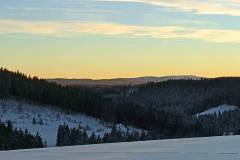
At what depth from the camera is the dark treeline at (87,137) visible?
15651cm

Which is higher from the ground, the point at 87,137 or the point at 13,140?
the point at 13,140

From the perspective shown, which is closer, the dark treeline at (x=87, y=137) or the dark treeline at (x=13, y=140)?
the dark treeline at (x=13, y=140)

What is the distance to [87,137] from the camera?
172625 mm

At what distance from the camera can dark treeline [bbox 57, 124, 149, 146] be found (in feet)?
513

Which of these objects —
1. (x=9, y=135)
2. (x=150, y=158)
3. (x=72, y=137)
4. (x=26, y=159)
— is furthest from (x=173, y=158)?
(x=72, y=137)

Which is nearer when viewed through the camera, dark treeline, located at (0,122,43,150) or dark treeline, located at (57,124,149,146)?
dark treeline, located at (0,122,43,150)

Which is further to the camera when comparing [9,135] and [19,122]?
[19,122]

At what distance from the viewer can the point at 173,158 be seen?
1515 inches

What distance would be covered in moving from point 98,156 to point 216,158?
25.2 feet

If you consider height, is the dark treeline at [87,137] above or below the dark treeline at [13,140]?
below

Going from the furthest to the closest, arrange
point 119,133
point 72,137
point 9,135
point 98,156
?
1. point 119,133
2. point 72,137
3. point 9,135
4. point 98,156

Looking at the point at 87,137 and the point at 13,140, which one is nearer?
the point at 13,140

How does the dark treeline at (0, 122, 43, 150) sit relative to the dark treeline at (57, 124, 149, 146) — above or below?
above

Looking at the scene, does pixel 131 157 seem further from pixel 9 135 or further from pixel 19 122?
pixel 19 122
